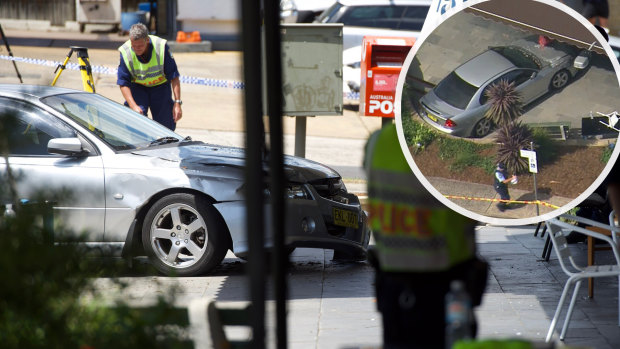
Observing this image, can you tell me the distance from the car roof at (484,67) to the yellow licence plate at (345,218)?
230 centimetres

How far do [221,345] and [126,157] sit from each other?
4098mm

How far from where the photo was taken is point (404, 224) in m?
3.78

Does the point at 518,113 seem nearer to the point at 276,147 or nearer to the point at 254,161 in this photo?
the point at 276,147

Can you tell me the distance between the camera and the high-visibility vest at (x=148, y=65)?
9.89 metres

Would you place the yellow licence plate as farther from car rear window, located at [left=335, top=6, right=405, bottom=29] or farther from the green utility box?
car rear window, located at [left=335, top=6, right=405, bottom=29]

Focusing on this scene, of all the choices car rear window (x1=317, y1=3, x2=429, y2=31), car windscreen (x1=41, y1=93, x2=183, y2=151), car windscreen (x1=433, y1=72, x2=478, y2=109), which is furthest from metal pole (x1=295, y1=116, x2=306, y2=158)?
car rear window (x1=317, y1=3, x2=429, y2=31)

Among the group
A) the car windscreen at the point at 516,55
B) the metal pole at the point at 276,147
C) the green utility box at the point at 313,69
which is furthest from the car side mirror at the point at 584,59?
the green utility box at the point at 313,69

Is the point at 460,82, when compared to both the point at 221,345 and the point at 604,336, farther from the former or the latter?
the point at 221,345

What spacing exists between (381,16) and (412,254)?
13846 mm

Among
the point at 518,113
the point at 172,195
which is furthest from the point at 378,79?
the point at 518,113

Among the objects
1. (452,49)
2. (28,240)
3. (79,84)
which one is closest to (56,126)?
(452,49)

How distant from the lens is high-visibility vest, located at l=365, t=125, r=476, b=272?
12.3 ft

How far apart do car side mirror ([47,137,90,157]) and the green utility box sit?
10.9 ft

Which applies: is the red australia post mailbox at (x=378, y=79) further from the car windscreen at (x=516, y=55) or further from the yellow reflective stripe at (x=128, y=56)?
the car windscreen at (x=516, y=55)
